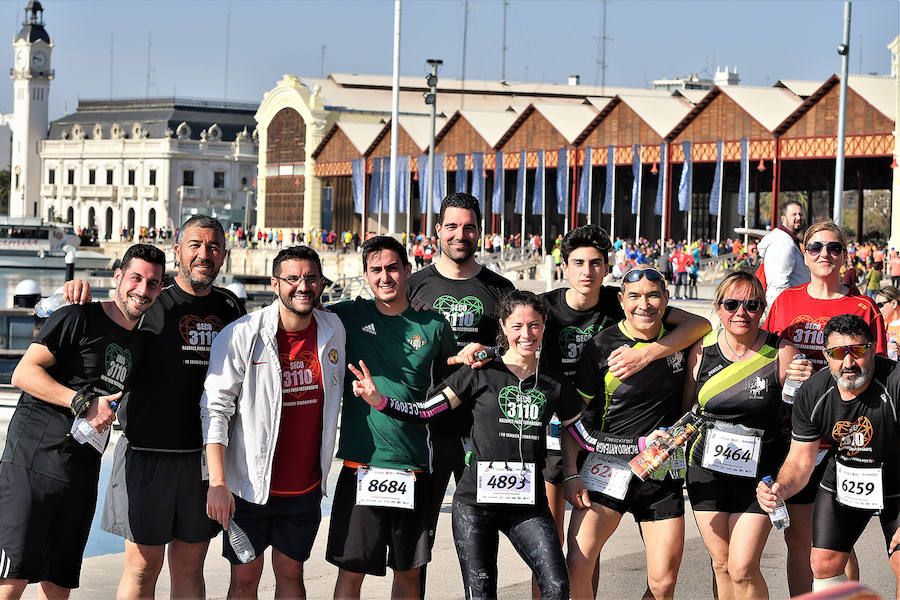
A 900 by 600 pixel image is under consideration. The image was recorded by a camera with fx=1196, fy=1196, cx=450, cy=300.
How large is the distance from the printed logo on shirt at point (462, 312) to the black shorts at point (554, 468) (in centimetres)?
74

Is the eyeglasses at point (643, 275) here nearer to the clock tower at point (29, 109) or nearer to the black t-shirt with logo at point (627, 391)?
the black t-shirt with logo at point (627, 391)

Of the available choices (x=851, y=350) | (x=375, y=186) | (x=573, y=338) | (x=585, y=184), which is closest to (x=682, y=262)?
(x=585, y=184)

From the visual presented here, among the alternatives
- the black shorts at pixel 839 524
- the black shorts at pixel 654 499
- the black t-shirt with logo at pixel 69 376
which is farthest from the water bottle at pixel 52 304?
the black shorts at pixel 839 524

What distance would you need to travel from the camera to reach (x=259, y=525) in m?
5.39

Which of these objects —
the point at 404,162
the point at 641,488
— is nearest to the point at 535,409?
the point at 641,488

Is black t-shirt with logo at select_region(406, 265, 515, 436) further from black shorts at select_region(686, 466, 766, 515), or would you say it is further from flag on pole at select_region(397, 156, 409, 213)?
flag on pole at select_region(397, 156, 409, 213)

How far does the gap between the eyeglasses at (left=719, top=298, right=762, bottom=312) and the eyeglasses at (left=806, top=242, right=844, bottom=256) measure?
635 millimetres

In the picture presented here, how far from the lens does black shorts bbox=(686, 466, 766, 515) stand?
5.66m

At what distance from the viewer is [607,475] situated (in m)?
5.69

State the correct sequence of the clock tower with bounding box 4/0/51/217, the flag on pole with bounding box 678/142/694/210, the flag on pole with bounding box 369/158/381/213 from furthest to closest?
1. the clock tower with bounding box 4/0/51/217
2. the flag on pole with bounding box 369/158/381/213
3. the flag on pole with bounding box 678/142/694/210

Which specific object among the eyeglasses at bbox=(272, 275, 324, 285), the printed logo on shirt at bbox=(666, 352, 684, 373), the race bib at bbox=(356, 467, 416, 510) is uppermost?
the eyeglasses at bbox=(272, 275, 324, 285)

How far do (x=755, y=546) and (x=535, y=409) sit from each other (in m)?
1.23

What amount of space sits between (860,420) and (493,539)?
1.74 m

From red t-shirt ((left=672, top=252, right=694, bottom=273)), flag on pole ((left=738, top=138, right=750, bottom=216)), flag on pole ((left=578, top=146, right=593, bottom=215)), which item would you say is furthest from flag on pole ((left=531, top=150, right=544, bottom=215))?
red t-shirt ((left=672, top=252, right=694, bottom=273))
